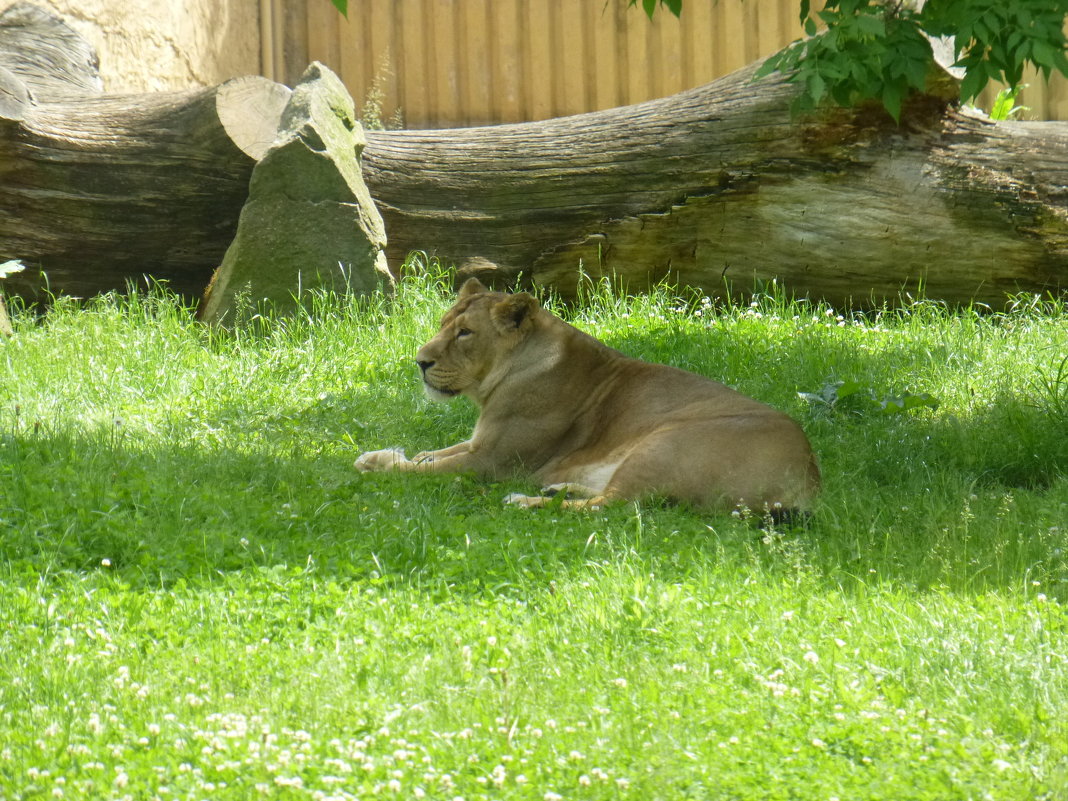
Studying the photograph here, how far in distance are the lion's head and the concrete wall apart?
5.74 m

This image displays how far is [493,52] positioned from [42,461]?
9.29 meters

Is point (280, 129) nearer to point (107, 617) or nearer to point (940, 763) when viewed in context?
point (107, 617)

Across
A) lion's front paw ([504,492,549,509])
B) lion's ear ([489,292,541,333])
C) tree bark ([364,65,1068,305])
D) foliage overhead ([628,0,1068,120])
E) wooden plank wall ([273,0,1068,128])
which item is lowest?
lion's front paw ([504,492,549,509])

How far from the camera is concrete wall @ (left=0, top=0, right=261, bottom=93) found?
427 inches

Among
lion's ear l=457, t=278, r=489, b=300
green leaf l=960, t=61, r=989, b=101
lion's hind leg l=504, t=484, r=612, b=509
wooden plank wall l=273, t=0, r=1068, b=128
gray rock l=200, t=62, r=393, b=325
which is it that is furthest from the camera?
wooden plank wall l=273, t=0, r=1068, b=128

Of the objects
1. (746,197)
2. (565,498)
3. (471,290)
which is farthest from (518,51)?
(565,498)

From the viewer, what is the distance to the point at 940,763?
304cm

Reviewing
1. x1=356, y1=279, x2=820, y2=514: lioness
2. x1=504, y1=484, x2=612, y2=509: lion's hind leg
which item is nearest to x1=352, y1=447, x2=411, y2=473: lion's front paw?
x1=356, y1=279, x2=820, y2=514: lioness

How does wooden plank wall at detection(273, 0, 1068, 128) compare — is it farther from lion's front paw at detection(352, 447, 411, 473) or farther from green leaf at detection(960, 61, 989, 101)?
green leaf at detection(960, 61, 989, 101)

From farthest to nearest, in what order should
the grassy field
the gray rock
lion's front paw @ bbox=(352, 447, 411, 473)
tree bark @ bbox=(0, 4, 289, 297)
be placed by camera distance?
tree bark @ bbox=(0, 4, 289, 297) → the gray rock → lion's front paw @ bbox=(352, 447, 411, 473) → the grassy field

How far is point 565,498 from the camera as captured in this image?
5.71 meters

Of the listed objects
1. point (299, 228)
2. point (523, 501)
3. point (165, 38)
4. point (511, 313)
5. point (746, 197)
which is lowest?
point (523, 501)

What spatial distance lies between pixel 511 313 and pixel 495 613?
264cm

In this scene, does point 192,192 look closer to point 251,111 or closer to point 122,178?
point 122,178
